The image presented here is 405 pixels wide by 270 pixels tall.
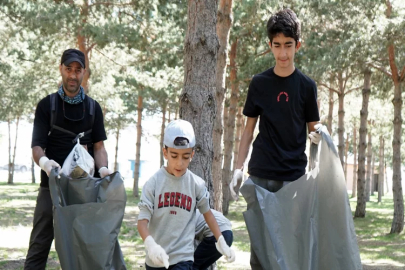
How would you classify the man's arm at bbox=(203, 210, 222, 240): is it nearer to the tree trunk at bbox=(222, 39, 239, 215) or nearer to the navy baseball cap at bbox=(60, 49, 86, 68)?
the navy baseball cap at bbox=(60, 49, 86, 68)

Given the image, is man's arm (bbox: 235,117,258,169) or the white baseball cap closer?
the white baseball cap

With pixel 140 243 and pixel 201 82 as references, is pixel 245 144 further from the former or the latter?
pixel 140 243

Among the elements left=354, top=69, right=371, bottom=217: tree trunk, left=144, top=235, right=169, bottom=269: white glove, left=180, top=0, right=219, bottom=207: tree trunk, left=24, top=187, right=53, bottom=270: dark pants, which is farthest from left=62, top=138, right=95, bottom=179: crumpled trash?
left=354, top=69, right=371, bottom=217: tree trunk

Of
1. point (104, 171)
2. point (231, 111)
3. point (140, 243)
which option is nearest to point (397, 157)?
point (231, 111)

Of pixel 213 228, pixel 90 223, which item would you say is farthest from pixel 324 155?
pixel 90 223

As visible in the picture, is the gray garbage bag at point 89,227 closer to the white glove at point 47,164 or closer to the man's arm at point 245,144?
the white glove at point 47,164

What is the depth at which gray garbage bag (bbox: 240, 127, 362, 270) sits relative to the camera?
311 centimetres

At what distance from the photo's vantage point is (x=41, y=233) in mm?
3684

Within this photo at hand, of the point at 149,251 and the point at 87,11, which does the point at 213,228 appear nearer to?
the point at 149,251

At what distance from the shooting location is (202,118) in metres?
→ 4.70

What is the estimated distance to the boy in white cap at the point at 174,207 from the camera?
317 cm

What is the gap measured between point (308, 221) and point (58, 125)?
1.75 meters

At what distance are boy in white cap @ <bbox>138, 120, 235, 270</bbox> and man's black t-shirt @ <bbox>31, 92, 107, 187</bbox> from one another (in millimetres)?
806

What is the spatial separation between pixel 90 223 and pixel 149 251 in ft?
1.66
